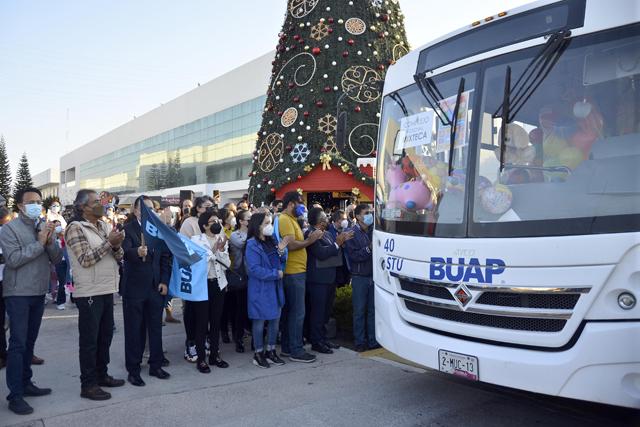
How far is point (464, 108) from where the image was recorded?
14.2 ft

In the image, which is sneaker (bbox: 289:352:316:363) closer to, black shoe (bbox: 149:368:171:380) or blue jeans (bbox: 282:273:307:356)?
blue jeans (bbox: 282:273:307:356)

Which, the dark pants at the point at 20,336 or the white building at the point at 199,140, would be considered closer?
the dark pants at the point at 20,336

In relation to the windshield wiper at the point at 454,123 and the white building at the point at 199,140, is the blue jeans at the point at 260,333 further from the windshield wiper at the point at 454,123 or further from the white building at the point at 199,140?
the white building at the point at 199,140

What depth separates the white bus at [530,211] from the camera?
3301 mm

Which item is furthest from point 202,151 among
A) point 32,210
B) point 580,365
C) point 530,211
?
point 580,365

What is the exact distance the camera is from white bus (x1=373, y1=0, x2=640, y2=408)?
10.8 feet

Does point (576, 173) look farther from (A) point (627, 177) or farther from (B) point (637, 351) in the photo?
(B) point (637, 351)

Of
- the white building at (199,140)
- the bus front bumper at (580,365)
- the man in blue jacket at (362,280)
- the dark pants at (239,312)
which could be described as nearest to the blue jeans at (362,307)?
the man in blue jacket at (362,280)

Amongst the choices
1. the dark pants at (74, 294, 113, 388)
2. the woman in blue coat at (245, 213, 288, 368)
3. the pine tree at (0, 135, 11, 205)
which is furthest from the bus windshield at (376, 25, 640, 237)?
the pine tree at (0, 135, 11, 205)

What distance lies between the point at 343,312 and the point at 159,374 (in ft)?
9.35

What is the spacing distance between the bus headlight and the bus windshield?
405mm

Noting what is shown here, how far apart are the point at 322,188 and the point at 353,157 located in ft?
4.23

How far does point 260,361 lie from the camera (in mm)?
6117

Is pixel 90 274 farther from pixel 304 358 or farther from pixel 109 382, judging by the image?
pixel 304 358
